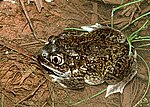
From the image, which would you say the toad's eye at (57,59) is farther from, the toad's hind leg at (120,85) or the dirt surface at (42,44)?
the toad's hind leg at (120,85)

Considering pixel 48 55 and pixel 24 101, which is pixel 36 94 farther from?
pixel 48 55

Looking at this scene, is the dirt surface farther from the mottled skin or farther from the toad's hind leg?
the mottled skin

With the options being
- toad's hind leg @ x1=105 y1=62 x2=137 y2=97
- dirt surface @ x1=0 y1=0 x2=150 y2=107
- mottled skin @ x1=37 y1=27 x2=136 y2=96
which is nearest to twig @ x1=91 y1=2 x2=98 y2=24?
dirt surface @ x1=0 y1=0 x2=150 y2=107

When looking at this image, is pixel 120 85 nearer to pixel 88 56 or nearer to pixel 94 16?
pixel 88 56

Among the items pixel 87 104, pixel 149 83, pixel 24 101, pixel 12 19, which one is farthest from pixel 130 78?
pixel 12 19

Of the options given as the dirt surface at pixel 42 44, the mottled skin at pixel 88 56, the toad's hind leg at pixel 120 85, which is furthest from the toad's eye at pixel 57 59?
the toad's hind leg at pixel 120 85
